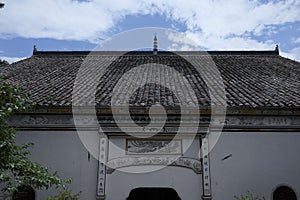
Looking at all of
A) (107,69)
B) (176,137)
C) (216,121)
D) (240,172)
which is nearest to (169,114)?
(176,137)

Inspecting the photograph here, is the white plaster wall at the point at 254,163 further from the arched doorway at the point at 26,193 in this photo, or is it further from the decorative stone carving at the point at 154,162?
the arched doorway at the point at 26,193

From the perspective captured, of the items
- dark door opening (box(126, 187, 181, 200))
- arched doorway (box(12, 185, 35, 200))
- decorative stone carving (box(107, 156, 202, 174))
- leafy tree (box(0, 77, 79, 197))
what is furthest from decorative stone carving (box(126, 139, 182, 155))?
dark door opening (box(126, 187, 181, 200))

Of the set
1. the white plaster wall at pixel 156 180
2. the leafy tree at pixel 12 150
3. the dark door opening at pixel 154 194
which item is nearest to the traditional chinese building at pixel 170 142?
the white plaster wall at pixel 156 180

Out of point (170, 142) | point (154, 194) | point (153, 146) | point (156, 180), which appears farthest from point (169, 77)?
point (154, 194)

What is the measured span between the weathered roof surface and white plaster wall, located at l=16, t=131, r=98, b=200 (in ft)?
2.58

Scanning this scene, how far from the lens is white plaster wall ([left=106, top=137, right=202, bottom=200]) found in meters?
6.19

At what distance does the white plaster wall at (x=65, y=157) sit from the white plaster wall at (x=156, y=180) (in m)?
0.42

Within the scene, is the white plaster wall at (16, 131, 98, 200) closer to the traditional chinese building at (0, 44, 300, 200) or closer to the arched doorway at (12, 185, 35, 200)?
the traditional chinese building at (0, 44, 300, 200)

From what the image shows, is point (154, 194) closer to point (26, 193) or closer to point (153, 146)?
point (153, 146)

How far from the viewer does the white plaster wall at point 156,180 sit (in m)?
6.19

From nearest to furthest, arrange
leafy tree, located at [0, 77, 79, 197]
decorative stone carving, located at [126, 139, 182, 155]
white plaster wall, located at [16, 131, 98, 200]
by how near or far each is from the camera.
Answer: leafy tree, located at [0, 77, 79, 197] < white plaster wall, located at [16, 131, 98, 200] < decorative stone carving, located at [126, 139, 182, 155]

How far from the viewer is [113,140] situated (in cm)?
651

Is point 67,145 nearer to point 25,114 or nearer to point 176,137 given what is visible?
point 25,114

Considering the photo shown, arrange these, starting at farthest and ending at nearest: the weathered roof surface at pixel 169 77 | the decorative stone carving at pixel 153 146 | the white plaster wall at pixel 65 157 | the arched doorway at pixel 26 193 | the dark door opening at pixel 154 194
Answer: the dark door opening at pixel 154 194, the weathered roof surface at pixel 169 77, the decorative stone carving at pixel 153 146, the white plaster wall at pixel 65 157, the arched doorway at pixel 26 193
